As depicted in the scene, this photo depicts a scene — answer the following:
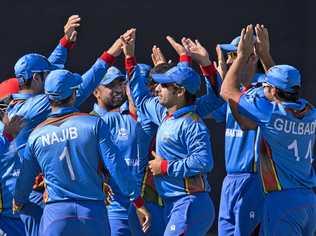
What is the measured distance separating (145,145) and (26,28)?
3.83m

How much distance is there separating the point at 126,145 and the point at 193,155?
147 cm

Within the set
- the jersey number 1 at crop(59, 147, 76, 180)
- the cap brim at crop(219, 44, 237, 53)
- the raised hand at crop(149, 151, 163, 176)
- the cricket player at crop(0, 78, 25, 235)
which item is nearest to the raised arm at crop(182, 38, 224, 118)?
the cap brim at crop(219, 44, 237, 53)

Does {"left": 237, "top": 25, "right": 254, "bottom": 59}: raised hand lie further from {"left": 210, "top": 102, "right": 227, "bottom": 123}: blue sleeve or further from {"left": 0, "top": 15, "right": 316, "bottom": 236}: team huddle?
{"left": 210, "top": 102, "right": 227, "bottom": 123}: blue sleeve

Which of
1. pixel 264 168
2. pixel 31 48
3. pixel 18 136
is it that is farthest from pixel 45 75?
pixel 31 48

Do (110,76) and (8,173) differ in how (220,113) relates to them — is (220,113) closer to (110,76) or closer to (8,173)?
(110,76)

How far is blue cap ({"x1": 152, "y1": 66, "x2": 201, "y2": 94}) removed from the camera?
31.5 feet

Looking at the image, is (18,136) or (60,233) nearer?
(60,233)

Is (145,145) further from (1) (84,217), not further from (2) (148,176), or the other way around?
(1) (84,217)

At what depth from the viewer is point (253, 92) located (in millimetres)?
9773

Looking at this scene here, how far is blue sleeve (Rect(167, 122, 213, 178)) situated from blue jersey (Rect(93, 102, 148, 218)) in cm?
124

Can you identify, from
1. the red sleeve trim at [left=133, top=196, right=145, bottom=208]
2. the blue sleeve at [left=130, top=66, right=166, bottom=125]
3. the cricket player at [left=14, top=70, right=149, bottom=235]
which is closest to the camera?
the cricket player at [left=14, top=70, right=149, bottom=235]

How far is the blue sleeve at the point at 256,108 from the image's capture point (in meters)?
8.93

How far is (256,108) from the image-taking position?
351 inches

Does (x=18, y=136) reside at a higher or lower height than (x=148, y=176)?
higher
